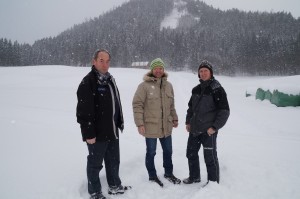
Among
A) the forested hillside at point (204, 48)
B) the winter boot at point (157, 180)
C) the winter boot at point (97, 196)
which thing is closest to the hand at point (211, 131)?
the winter boot at point (157, 180)

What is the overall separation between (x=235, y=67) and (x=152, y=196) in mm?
68163

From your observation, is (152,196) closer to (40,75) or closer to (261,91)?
(261,91)

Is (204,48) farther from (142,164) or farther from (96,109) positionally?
(96,109)

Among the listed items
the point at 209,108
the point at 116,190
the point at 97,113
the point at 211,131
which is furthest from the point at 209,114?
the point at 116,190

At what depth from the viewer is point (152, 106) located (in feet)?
14.4

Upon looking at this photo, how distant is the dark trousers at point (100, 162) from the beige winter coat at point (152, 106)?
0.62 metres

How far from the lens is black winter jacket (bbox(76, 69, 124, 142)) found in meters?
3.55

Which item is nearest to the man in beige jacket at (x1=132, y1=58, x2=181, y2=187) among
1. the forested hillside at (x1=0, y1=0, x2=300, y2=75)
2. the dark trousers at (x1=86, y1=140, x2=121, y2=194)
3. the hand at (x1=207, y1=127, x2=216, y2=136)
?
the dark trousers at (x1=86, y1=140, x2=121, y2=194)

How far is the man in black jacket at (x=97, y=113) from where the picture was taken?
3555mm

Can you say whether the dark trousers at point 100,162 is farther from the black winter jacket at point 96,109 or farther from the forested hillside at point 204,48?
the forested hillside at point 204,48

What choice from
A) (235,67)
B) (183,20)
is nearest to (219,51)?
(235,67)

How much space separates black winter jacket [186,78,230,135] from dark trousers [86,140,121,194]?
1.42m

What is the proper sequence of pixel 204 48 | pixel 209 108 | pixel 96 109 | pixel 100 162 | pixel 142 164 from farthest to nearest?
pixel 204 48 < pixel 142 164 < pixel 209 108 < pixel 100 162 < pixel 96 109

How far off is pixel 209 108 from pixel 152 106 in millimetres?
964
